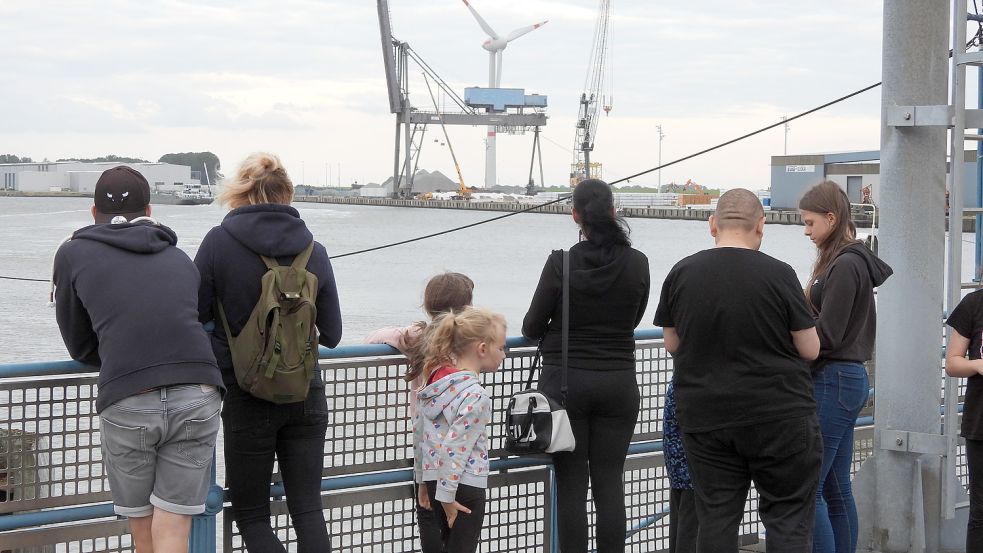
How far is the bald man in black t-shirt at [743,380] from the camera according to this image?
3.07m

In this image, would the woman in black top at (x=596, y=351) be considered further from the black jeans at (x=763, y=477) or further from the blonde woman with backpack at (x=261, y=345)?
the blonde woman with backpack at (x=261, y=345)

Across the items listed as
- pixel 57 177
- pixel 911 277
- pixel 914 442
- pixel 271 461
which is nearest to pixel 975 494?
pixel 914 442

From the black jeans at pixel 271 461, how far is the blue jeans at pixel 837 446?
1707 mm

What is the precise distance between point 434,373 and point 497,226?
7559cm

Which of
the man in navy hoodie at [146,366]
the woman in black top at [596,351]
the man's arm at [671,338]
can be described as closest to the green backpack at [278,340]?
the man in navy hoodie at [146,366]

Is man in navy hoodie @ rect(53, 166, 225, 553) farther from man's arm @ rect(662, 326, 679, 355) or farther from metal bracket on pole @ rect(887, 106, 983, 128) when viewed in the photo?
metal bracket on pole @ rect(887, 106, 983, 128)

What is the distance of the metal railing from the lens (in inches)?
124

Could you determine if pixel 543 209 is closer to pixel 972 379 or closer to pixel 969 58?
pixel 969 58

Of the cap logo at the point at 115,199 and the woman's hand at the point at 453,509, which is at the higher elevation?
the cap logo at the point at 115,199

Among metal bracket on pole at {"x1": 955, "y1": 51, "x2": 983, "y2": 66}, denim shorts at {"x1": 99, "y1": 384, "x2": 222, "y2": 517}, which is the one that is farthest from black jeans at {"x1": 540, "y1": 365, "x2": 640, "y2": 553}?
metal bracket on pole at {"x1": 955, "y1": 51, "x2": 983, "y2": 66}

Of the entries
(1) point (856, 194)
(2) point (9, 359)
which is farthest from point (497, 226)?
(2) point (9, 359)

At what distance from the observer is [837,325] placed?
12.0ft

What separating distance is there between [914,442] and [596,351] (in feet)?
5.02

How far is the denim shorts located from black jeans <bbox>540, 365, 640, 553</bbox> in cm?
127
